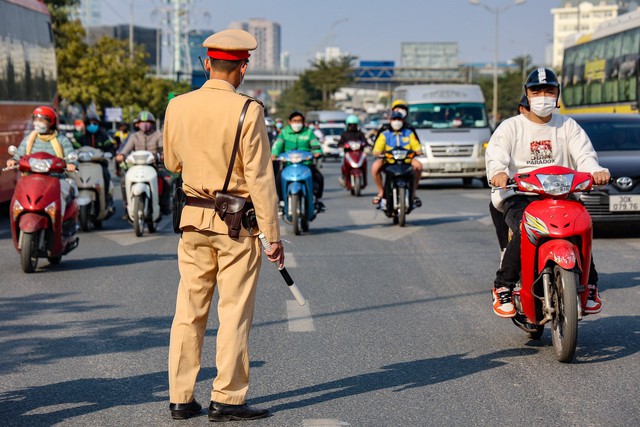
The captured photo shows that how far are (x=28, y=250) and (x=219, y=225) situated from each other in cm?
666

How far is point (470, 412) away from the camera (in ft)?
20.0

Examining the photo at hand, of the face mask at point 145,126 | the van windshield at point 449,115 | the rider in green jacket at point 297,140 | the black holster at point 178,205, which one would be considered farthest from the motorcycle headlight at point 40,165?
the van windshield at point 449,115

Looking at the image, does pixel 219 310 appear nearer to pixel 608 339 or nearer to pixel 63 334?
pixel 63 334

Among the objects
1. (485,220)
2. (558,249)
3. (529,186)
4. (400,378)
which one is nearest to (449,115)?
(485,220)

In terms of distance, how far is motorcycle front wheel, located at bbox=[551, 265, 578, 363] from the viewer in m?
7.09

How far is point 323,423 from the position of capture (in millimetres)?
5871

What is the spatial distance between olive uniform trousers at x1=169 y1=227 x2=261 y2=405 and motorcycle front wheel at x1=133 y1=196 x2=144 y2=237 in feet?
33.4

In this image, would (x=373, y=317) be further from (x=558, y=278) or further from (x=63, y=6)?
(x=63, y=6)

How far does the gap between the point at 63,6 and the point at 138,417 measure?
52658mm

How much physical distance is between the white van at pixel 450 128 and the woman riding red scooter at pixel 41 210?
52.3 feet

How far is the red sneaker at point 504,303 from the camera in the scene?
7.87 m

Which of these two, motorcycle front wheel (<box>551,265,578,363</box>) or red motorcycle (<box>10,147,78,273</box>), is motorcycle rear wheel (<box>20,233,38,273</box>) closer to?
red motorcycle (<box>10,147,78,273</box>)

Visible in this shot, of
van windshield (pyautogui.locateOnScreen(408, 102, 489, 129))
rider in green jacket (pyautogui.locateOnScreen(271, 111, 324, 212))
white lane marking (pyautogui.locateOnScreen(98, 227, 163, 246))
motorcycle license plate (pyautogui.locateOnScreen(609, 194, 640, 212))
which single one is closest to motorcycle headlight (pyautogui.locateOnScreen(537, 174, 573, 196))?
motorcycle license plate (pyautogui.locateOnScreen(609, 194, 640, 212))

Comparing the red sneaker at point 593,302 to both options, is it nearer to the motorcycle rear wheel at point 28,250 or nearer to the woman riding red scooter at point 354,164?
the motorcycle rear wheel at point 28,250
